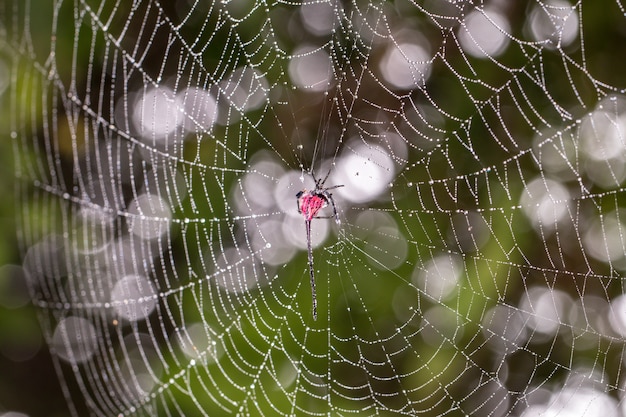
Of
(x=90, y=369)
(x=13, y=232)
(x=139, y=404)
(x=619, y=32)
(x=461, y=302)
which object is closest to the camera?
(x=461, y=302)

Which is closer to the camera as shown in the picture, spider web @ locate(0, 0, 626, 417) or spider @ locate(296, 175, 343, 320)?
spider @ locate(296, 175, 343, 320)

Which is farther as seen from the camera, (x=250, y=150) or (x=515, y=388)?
(x=250, y=150)

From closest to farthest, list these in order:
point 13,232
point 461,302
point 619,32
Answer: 1. point 461,302
2. point 619,32
3. point 13,232

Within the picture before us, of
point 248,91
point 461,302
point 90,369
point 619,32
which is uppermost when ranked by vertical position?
point 619,32

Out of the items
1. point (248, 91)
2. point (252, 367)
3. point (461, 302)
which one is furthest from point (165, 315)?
point (461, 302)

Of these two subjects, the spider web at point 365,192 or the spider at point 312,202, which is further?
the spider web at point 365,192

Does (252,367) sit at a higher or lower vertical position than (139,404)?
higher

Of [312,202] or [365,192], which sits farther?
[365,192]

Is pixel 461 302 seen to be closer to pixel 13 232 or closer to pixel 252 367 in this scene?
pixel 252 367
